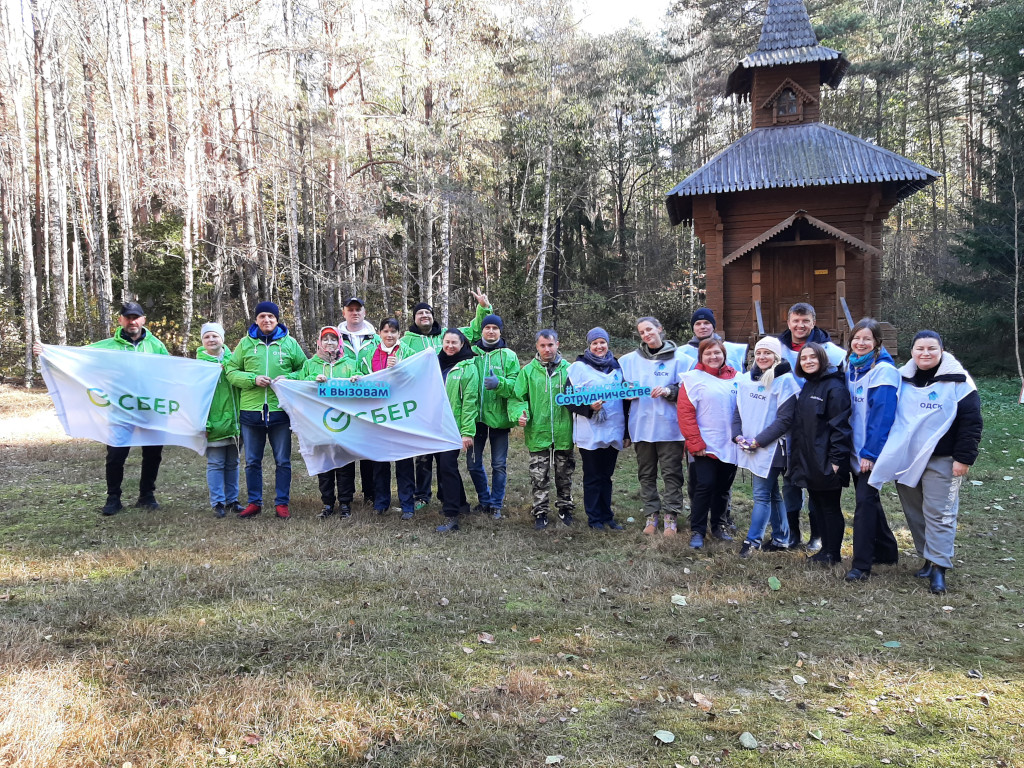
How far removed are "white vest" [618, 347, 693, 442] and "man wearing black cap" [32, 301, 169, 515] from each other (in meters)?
5.37

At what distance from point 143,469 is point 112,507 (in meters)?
0.55

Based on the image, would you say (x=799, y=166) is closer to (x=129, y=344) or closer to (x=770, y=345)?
(x=770, y=345)

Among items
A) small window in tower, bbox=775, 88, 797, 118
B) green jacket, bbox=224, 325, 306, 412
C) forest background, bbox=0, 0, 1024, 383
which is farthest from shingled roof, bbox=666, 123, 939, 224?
green jacket, bbox=224, 325, 306, 412

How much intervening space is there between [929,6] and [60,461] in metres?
36.9

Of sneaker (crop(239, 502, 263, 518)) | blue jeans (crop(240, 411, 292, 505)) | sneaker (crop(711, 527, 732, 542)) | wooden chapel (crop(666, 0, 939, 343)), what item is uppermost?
wooden chapel (crop(666, 0, 939, 343))

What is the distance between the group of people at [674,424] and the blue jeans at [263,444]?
0.06ft

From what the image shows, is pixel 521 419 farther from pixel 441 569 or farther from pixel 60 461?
pixel 60 461

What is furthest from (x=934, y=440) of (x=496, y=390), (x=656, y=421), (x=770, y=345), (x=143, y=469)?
(x=143, y=469)

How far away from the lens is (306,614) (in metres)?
4.87

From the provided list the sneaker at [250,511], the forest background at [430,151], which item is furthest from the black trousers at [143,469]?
the forest background at [430,151]

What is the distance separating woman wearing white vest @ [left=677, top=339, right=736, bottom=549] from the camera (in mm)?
6715

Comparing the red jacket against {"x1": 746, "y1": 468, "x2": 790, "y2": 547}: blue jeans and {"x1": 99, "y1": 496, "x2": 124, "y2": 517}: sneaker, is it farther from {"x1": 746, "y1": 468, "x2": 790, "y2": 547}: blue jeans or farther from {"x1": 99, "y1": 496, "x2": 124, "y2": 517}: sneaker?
{"x1": 99, "y1": 496, "x2": 124, "y2": 517}: sneaker

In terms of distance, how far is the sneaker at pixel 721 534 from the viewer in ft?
22.7

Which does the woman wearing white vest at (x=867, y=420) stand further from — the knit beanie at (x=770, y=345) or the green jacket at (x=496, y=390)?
the green jacket at (x=496, y=390)
